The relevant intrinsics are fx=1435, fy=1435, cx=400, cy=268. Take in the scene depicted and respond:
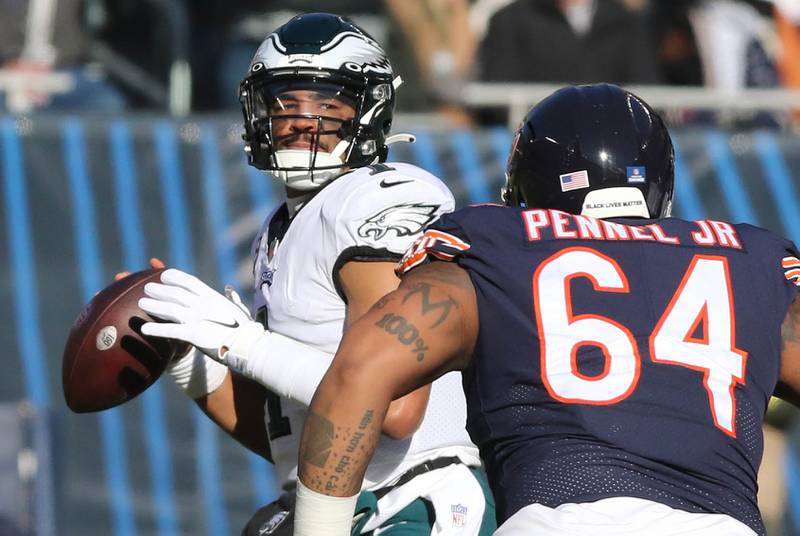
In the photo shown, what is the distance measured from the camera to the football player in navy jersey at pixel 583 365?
2562mm

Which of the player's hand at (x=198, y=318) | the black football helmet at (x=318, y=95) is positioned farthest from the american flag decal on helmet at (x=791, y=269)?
the black football helmet at (x=318, y=95)

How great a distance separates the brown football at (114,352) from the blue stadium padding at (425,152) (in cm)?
303

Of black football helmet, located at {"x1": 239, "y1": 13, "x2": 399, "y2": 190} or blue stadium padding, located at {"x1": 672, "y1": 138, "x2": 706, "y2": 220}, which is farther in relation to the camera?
blue stadium padding, located at {"x1": 672, "y1": 138, "x2": 706, "y2": 220}

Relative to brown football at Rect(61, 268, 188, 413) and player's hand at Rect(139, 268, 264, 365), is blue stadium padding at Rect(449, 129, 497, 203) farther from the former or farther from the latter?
player's hand at Rect(139, 268, 264, 365)

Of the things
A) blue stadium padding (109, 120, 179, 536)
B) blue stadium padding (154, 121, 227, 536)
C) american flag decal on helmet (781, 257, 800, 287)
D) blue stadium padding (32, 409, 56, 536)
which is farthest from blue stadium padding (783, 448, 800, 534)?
american flag decal on helmet (781, 257, 800, 287)

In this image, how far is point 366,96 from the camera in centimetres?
370

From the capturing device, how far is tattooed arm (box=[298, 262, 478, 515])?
2.55 m

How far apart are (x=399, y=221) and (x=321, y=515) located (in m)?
0.89

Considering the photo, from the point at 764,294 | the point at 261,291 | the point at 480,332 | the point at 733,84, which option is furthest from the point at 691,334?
the point at 733,84

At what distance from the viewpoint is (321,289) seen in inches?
131

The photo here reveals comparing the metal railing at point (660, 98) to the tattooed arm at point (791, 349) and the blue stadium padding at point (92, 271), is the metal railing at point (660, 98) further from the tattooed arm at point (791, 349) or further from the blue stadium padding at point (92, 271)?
the tattooed arm at point (791, 349)

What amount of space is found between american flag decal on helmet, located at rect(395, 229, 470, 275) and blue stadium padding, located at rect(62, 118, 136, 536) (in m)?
3.44

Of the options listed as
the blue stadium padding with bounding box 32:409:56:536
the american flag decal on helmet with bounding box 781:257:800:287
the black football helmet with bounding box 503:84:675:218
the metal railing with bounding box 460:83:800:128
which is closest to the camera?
the american flag decal on helmet with bounding box 781:257:800:287

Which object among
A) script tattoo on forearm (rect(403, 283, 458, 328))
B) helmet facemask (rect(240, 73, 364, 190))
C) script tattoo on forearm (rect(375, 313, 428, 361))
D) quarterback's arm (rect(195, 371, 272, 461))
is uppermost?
helmet facemask (rect(240, 73, 364, 190))
